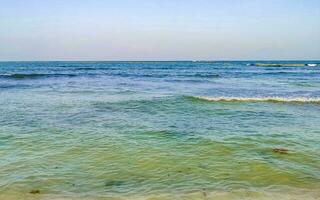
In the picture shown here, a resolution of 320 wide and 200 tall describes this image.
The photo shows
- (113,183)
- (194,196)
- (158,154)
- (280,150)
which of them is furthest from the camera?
(280,150)

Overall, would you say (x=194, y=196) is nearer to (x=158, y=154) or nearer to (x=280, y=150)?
(x=158, y=154)

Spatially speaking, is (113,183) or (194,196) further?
(113,183)

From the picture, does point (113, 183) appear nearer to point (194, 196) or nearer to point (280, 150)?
point (194, 196)

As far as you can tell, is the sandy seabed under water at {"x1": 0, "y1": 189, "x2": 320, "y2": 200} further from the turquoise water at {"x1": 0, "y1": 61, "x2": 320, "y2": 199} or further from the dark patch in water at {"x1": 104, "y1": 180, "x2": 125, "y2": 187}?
the dark patch in water at {"x1": 104, "y1": 180, "x2": 125, "y2": 187}

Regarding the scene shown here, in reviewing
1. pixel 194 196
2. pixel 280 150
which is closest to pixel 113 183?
pixel 194 196

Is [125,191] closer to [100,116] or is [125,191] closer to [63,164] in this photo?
[63,164]

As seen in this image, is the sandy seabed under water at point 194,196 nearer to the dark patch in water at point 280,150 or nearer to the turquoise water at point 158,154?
the turquoise water at point 158,154

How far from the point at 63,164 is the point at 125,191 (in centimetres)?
200

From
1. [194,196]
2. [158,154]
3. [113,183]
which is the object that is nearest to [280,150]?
[158,154]

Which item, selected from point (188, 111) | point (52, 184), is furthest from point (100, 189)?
point (188, 111)

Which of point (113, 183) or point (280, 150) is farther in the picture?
point (280, 150)

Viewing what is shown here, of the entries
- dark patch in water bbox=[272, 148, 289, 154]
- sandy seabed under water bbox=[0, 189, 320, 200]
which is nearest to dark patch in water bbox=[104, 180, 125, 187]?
sandy seabed under water bbox=[0, 189, 320, 200]

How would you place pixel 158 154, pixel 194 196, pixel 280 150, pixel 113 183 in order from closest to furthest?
pixel 194 196 < pixel 113 183 < pixel 158 154 < pixel 280 150

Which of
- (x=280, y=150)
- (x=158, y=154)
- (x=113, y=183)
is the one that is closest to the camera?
(x=113, y=183)
